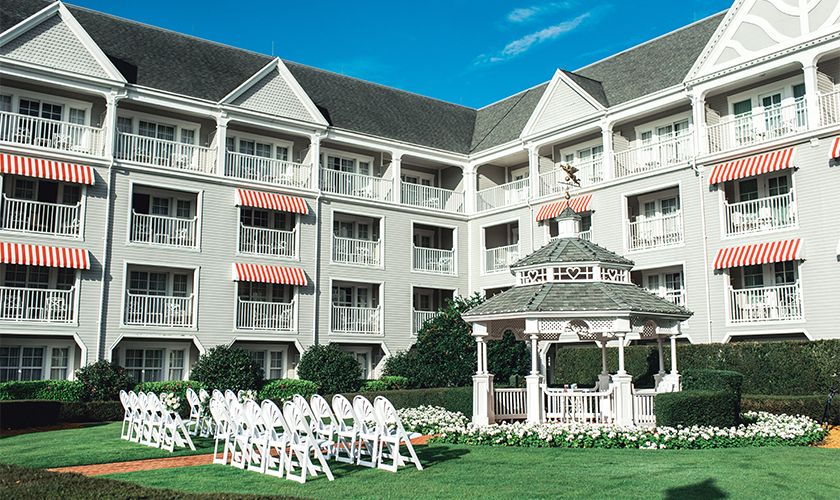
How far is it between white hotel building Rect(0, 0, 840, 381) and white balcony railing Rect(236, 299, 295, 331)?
9 cm

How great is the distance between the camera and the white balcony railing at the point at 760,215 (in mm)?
24844

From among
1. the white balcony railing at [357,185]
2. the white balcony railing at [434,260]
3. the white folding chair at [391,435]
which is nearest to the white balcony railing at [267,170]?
the white balcony railing at [357,185]

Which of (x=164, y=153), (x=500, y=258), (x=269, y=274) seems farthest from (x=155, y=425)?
(x=500, y=258)

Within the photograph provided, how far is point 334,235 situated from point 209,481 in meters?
22.5

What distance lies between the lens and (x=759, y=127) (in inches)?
1038

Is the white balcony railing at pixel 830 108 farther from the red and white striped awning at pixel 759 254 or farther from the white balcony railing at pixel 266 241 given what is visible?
the white balcony railing at pixel 266 241

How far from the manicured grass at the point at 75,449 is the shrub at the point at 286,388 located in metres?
8.31

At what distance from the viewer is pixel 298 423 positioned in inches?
497

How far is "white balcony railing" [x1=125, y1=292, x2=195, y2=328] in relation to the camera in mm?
26906

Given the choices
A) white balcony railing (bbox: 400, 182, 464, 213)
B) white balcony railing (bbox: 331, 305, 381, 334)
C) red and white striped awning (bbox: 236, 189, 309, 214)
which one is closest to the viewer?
red and white striped awning (bbox: 236, 189, 309, 214)

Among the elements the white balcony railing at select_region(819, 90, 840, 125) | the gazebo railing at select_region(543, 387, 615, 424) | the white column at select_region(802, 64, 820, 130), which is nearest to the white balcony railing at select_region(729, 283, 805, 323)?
the white column at select_region(802, 64, 820, 130)

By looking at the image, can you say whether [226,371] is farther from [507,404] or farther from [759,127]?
[759,127]

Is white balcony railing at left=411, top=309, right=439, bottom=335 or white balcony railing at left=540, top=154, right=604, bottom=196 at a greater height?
white balcony railing at left=540, top=154, right=604, bottom=196

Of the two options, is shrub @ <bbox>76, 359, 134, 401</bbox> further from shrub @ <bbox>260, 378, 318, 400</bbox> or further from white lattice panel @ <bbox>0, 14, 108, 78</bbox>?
white lattice panel @ <bbox>0, 14, 108, 78</bbox>
